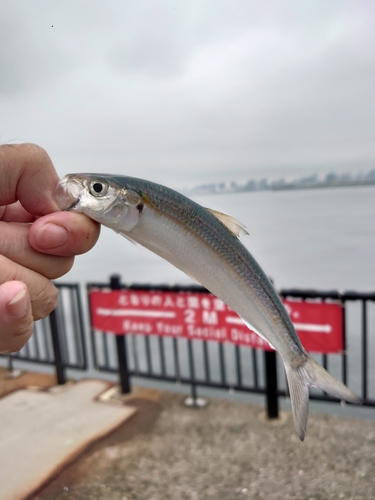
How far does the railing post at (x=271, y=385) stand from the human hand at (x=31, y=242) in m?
2.89

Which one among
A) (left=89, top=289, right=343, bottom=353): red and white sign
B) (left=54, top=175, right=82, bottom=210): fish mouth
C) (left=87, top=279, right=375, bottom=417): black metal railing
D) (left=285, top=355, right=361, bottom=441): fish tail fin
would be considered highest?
(left=54, top=175, right=82, bottom=210): fish mouth

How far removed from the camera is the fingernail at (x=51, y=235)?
141cm

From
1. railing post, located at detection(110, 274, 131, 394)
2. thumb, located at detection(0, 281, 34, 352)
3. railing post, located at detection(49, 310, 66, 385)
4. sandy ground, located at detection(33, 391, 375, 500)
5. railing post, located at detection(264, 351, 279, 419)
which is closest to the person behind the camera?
thumb, located at detection(0, 281, 34, 352)

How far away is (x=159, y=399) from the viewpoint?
474 centimetres

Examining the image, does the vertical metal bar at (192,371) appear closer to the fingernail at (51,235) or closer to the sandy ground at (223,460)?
the sandy ground at (223,460)

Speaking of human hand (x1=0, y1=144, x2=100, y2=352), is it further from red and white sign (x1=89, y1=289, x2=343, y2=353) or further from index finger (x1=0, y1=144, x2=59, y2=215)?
red and white sign (x1=89, y1=289, x2=343, y2=353)

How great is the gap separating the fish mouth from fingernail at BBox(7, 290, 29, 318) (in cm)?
32

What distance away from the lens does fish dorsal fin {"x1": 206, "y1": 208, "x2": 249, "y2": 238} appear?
1.49 metres

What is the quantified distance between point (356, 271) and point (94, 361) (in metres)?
3.96

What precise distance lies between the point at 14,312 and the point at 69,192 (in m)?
0.42

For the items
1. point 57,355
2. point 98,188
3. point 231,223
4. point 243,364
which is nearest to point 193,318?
point 243,364

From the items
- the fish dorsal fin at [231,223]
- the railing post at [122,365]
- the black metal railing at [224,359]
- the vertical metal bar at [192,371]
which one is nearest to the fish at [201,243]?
the fish dorsal fin at [231,223]

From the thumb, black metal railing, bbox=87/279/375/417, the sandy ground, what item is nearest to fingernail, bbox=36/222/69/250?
the thumb

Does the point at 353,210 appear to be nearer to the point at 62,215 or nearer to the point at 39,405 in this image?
the point at 39,405
